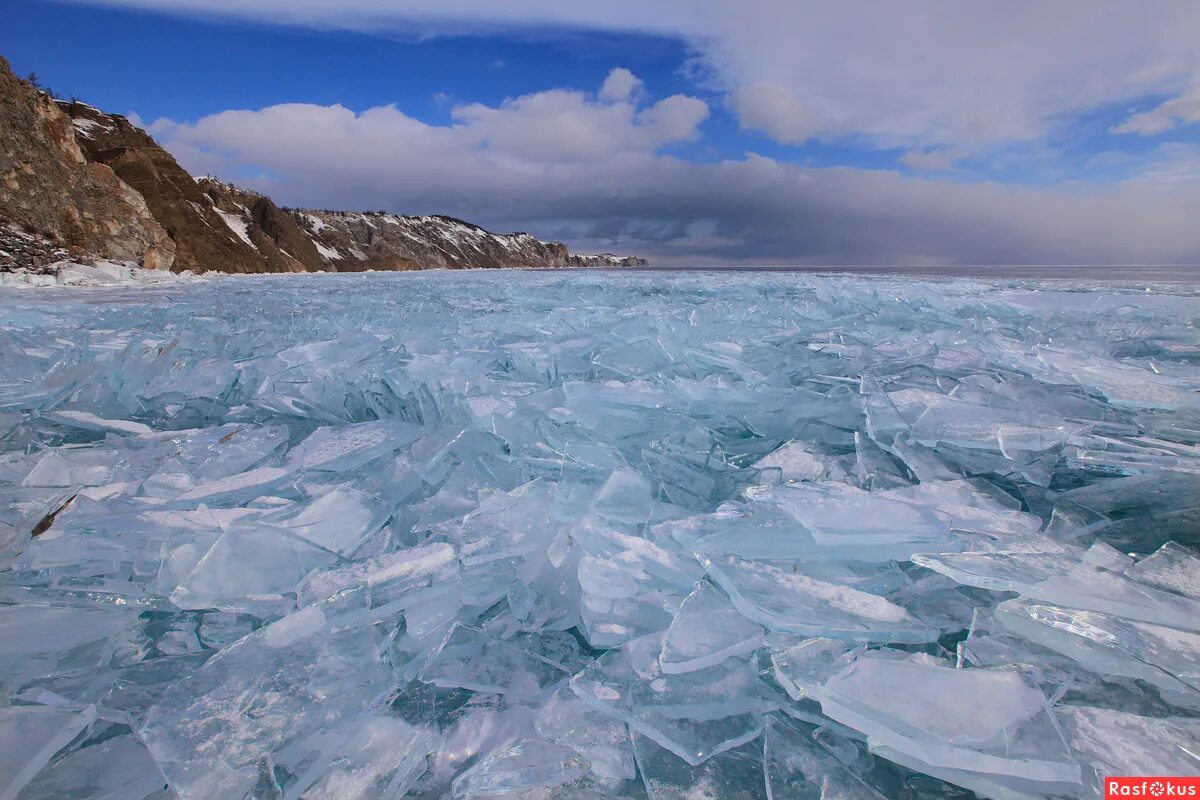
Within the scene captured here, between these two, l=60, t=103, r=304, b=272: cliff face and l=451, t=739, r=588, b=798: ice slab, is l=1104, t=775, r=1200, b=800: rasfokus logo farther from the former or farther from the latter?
l=60, t=103, r=304, b=272: cliff face

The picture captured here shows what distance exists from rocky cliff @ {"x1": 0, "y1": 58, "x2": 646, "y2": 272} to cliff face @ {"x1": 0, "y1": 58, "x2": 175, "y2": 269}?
0.03 meters

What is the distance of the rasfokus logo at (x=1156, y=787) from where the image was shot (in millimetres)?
859

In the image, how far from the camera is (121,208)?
19641 mm

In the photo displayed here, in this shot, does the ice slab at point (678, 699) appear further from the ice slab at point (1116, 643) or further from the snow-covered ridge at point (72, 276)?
the snow-covered ridge at point (72, 276)

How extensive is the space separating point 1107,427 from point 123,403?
13.8 ft

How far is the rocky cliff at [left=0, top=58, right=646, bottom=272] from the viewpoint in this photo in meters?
15.5

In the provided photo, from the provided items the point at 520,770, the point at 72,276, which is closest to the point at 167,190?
the point at 72,276

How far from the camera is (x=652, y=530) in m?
1.49

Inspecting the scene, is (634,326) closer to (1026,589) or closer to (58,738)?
(1026,589)

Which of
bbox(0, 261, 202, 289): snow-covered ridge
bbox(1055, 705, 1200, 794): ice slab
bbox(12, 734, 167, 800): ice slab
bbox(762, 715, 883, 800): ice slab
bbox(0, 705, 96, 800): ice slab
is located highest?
bbox(0, 261, 202, 289): snow-covered ridge

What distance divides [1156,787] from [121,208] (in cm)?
2702

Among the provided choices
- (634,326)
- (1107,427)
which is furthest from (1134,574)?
(634,326)

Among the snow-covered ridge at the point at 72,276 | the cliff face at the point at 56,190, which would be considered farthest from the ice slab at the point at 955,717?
the cliff face at the point at 56,190

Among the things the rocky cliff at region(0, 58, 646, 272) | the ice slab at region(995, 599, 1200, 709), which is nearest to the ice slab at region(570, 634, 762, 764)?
the ice slab at region(995, 599, 1200, 709)
